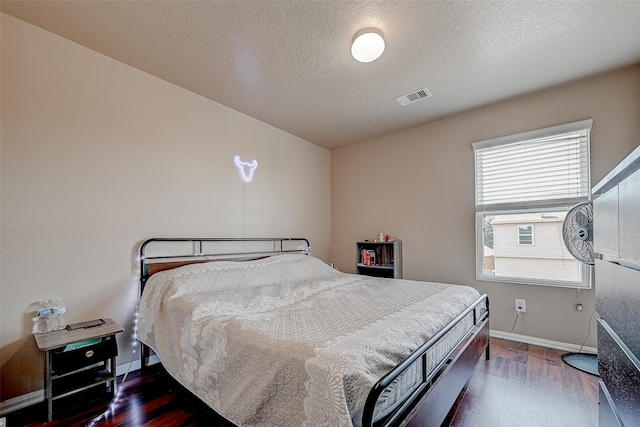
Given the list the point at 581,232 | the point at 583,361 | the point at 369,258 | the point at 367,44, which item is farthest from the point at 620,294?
the point at 369,258

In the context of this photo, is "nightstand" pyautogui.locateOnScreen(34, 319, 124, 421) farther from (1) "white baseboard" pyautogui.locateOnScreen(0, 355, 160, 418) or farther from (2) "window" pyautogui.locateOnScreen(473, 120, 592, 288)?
(2) "window" pyautogui.locateOnScreen(473, 120, 592, 288)

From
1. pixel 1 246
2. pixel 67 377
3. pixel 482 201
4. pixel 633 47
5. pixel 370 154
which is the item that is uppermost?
pixel 633 47

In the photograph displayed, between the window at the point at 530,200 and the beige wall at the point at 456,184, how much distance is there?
0.31ft

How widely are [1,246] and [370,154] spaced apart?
13.0 ft

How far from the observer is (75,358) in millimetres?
1849

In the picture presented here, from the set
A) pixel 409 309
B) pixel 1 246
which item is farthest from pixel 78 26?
pixel 409 309

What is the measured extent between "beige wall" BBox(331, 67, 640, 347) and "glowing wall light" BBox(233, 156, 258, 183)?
1640 millimetres

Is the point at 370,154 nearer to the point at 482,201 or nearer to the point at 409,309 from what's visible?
the point at 482,201

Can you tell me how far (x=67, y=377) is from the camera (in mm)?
1975

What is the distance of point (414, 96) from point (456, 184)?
4.00 ft

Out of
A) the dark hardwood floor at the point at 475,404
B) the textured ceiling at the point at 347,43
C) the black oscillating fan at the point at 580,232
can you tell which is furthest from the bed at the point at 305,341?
the textured ceiling at the point at 347,43

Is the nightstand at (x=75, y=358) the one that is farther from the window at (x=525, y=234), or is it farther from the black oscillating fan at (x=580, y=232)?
the window at (x=525, y=234)

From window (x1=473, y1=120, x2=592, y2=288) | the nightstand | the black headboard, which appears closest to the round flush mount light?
window (x1=473, y1=120, x2=592, y2=288)

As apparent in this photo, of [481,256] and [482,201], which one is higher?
[482,201]
